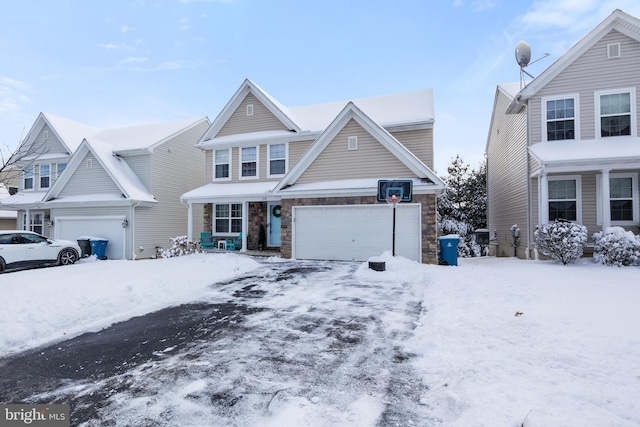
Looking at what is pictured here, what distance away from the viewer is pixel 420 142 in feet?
47.9

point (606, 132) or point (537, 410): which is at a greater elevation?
point (606, 132)

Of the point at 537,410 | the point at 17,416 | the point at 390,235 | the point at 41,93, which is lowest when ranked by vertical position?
the point at 17,416

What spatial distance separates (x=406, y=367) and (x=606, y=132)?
45.8 feet

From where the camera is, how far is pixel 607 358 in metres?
3.75

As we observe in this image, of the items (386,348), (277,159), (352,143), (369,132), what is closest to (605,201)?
(369,132)

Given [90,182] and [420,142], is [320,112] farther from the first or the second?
[90,182]

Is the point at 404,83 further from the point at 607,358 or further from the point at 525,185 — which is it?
the point at 607,358

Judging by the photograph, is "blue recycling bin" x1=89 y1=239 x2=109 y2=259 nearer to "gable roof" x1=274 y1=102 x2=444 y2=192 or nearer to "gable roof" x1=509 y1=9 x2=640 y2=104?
"gable roof" x1=274 y1=102 x2=444 y2=192

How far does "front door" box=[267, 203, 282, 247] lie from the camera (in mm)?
16359

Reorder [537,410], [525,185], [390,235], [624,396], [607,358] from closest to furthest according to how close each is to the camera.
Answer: [537,410], [624,396], [607,358], [390,235], [525,185]

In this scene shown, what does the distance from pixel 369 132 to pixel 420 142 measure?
3265mm

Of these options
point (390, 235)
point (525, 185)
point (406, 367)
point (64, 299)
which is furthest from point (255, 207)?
point (406, 367)

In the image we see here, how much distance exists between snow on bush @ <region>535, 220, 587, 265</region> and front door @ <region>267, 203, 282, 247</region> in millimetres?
11112

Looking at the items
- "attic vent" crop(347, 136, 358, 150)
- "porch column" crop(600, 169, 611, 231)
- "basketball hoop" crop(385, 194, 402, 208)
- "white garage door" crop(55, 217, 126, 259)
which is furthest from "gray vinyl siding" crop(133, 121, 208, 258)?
"porch column" crop(600, 169, 611, 231)
